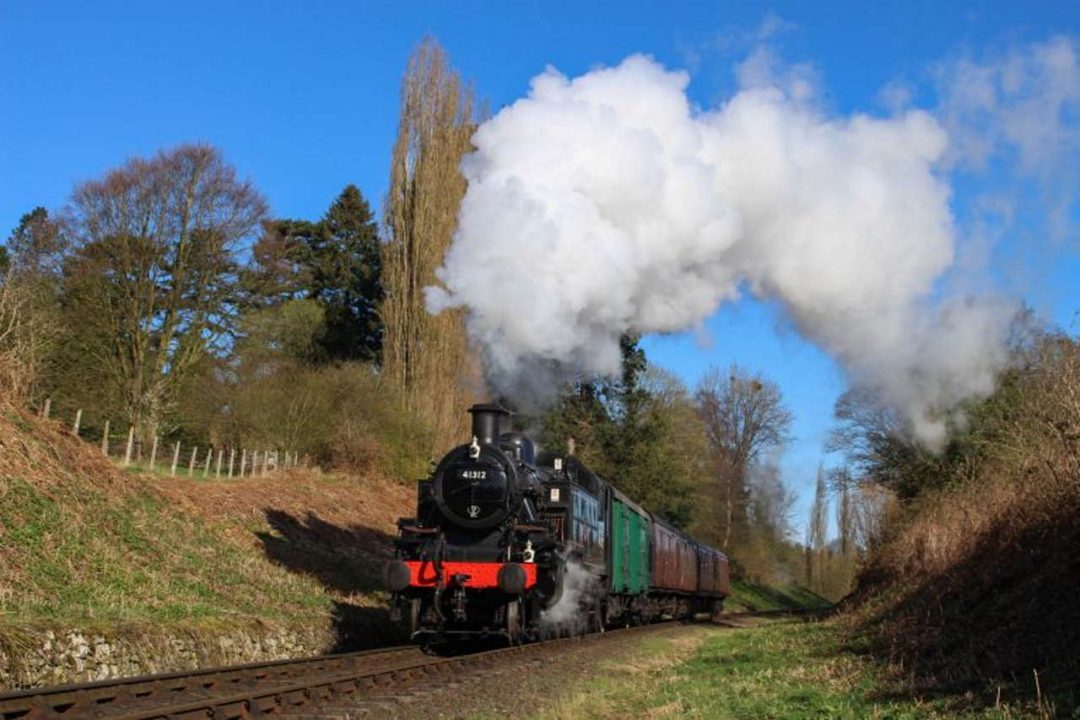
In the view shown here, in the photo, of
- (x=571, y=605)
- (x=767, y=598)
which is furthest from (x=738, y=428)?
(x=571, y=605)

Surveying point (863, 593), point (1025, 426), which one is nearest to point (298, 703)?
point (1025, 426)

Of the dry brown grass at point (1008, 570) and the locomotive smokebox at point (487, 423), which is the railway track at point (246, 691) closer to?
the locomotive smokebox at point (487, 423)

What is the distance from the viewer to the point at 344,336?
4556 cm

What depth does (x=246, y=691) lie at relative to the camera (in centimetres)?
1079

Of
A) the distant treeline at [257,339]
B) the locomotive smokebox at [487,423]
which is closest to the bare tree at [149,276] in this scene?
the distant treeline at [257,339]

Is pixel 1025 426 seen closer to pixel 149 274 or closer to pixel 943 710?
pixel 943 710

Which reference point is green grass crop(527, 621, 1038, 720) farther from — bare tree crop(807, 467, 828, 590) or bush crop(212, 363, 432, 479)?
bare tree crop(807, 467, 828, 590)

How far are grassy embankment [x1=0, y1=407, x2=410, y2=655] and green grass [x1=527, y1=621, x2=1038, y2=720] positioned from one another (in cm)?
582

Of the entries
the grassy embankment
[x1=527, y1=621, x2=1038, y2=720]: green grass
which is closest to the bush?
the grassy embankment

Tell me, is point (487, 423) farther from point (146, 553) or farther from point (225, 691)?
point (225, 691)

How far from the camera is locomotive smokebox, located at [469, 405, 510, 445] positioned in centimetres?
1702

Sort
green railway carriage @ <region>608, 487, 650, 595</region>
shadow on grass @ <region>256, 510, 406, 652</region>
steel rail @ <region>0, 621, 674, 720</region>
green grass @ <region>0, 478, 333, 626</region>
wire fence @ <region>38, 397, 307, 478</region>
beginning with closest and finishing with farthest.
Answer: steel rail @ <region>0, 621, 674, 720</region> < green grass @ <region>0, 478, 333, 626</region> < shadow on grass @ <region>256, 510, 406, 652</region> < green railway carriage @ <region>608, 487, 650, 595</region> < wire fence @ <region>38, 397, 307, 478</region>

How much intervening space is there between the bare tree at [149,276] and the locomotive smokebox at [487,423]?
69.2ft

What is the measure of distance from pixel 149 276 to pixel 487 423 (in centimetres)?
2370
